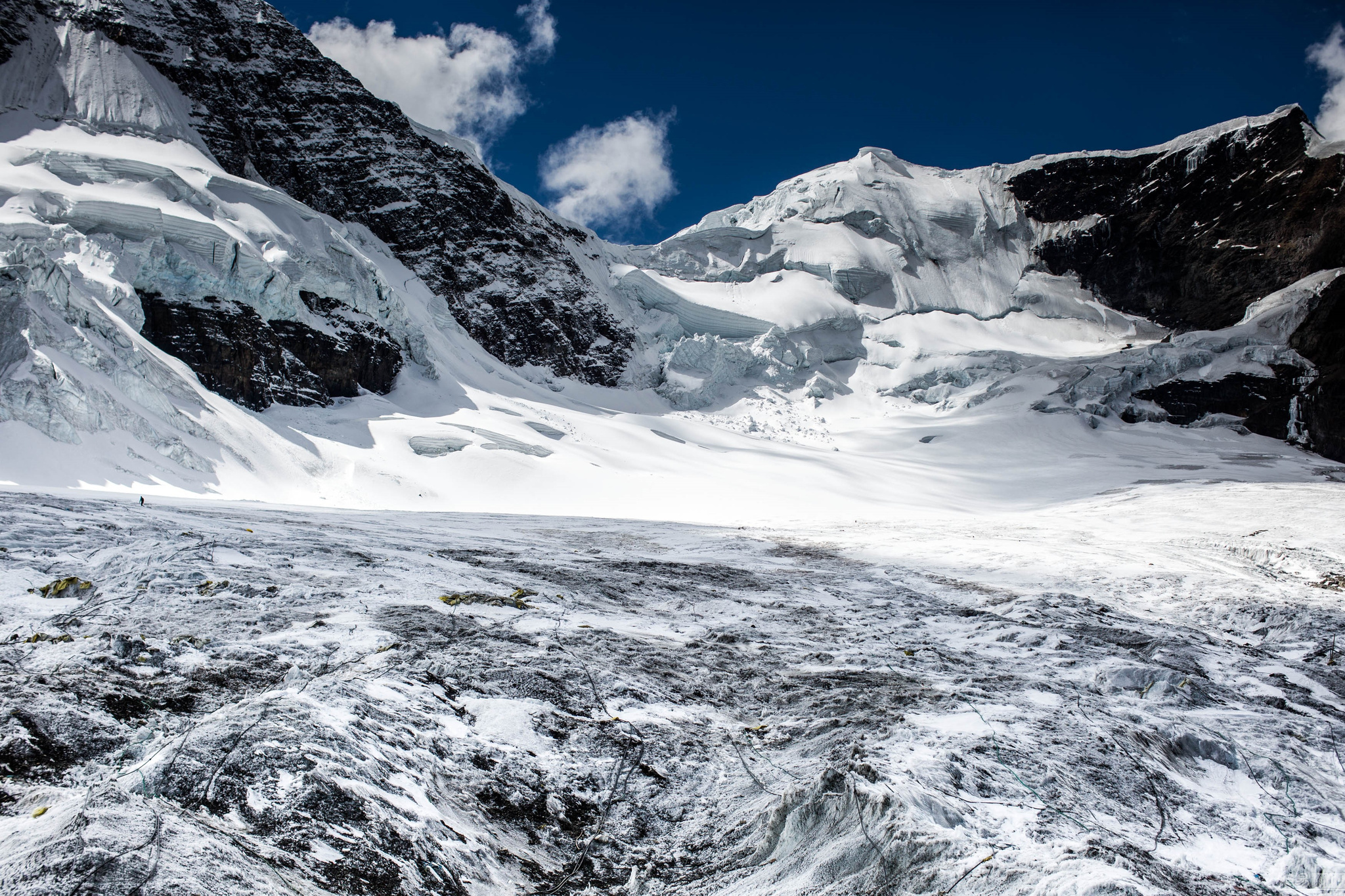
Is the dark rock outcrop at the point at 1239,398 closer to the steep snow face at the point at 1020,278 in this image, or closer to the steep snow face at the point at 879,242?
the steep snow face at the point at 1020,278

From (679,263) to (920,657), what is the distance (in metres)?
58.7

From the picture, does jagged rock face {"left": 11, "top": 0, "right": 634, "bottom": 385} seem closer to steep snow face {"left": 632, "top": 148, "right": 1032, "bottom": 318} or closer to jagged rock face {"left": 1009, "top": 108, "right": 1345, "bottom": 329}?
steep snow face {"left": 632, "top": 148, "right": 1032, "bottom": 318}

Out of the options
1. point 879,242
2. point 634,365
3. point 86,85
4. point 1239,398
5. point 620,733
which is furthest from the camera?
point 879,242

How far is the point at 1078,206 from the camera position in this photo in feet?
216

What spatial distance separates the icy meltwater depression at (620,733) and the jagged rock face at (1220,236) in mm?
38888

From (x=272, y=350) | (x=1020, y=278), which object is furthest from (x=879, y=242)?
(x=272, y=350)

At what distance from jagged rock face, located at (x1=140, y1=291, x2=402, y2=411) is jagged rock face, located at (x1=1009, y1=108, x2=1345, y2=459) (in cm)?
4198

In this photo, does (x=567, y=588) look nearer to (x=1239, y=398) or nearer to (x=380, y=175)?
(x=1239, y=398)

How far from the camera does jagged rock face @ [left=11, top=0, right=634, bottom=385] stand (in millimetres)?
48281

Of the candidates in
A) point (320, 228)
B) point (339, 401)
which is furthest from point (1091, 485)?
point (320, 228)

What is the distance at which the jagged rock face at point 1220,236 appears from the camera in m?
37.3

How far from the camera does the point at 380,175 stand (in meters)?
52.5

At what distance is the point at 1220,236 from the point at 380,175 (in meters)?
65.9

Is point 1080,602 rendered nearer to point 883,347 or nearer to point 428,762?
point 428,762
